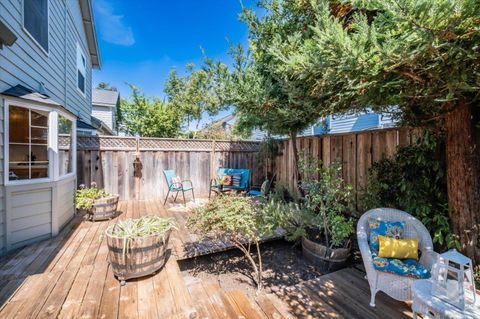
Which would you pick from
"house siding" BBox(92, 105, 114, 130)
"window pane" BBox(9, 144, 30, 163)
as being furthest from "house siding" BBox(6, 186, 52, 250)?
"house siding" BBox(92, 105, 114, 130)

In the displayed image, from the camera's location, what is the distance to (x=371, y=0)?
146 centimetres

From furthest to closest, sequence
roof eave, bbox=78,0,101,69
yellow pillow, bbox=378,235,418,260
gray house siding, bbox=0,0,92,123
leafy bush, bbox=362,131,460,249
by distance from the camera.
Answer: roof eave, bbox=78,0,101,69, gray house siding, bbox=0,0,92,123, leafy bush, bbox=362,131,460,249, yellow pillow, bbox=378,235,418,260

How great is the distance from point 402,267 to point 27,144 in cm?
501

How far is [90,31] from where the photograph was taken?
7.45 m

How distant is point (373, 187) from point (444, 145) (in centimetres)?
98

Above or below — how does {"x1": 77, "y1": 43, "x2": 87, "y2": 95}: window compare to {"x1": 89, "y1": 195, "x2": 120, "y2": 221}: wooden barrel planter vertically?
above

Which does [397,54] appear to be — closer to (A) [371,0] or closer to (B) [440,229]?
(A) [371,0]

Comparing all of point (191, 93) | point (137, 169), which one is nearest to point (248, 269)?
point (137, 169)

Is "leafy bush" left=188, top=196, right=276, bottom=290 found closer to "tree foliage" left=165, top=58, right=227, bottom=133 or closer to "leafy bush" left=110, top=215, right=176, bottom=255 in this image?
"leafy bush" left=110, top=215, right=176, bottom=255

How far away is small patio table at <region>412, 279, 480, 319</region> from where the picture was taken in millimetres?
1495

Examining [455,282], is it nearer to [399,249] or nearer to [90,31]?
[399,249]

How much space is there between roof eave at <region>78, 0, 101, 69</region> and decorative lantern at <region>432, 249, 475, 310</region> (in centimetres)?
964

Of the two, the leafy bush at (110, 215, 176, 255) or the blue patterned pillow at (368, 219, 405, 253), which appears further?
the blue patterned pillow at (368, 219, 405, 253)

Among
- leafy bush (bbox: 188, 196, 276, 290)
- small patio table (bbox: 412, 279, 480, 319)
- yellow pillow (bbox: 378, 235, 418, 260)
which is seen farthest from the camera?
leafy bush (bbox: 188, 196, 276, 290)
